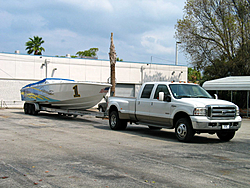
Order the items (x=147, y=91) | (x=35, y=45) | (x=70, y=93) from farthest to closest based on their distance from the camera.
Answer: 1. (x=35, y=45)
2. (x=70, y=93)
3. (x=147, y=91)

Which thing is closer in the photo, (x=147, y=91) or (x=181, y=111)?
(x=181, y=111)

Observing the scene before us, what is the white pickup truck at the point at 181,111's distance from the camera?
10375mm

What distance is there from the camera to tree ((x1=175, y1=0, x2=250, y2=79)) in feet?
98.4

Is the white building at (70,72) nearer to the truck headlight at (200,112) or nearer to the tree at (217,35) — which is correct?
the tree at (217,35)

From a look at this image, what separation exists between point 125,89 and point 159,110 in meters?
29.5

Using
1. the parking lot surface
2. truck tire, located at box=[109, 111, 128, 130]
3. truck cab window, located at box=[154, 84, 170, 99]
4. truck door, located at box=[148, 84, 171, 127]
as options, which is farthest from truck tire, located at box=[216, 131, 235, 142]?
truck tire, located at box=[109, 111, 128, 130]

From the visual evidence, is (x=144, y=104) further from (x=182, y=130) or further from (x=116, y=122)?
(x=182, y=130)

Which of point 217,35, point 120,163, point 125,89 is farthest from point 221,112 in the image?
point 125,89

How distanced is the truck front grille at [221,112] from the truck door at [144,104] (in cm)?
284

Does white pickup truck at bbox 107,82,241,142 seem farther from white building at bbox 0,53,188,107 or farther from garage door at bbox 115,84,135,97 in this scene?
garage door at bbox 115,84,135,97

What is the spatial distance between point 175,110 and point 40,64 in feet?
89.5

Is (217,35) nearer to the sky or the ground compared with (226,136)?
nearer to the sky

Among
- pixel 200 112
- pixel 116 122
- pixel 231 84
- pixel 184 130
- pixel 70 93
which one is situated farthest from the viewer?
pixel 231 84

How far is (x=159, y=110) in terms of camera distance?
11.9 m
